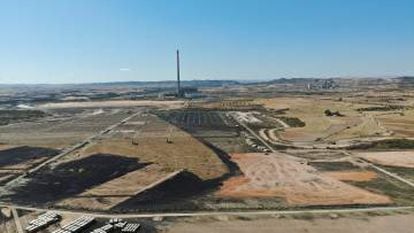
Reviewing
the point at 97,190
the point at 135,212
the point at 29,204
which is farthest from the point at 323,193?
the point at 29,204

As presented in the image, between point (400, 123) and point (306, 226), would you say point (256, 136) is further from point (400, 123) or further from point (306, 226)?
point (306, 226)

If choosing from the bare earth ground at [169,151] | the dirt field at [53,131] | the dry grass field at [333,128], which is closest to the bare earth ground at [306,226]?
the bare earth ground at [169,151]

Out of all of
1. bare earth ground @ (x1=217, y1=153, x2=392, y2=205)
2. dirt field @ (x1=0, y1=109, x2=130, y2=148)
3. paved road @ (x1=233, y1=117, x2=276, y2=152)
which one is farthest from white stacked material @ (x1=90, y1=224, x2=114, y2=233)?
dirt field @ (x1=0, y1=109, x2=130, y2=148)

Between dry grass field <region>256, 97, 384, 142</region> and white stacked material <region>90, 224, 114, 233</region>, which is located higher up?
white stacked material <region>90, 224, 114, 233</region>

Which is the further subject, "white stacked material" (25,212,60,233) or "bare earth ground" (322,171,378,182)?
"bare earth ground" (322,171,378,182)

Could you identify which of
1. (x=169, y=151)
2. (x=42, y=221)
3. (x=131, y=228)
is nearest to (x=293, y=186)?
(x=131, y=228)

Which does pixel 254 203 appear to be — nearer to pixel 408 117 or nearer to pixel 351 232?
pixel 351 232

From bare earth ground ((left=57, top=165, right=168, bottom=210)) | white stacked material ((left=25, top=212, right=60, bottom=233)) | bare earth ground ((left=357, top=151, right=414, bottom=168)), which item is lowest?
bare earth ground ((left=357, top=151, right=414, bottom=168))

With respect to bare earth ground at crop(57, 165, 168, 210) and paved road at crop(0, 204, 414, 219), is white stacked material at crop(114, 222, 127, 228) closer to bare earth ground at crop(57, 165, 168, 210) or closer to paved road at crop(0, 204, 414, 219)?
paved road at crop(0, 204, 414, 219)
